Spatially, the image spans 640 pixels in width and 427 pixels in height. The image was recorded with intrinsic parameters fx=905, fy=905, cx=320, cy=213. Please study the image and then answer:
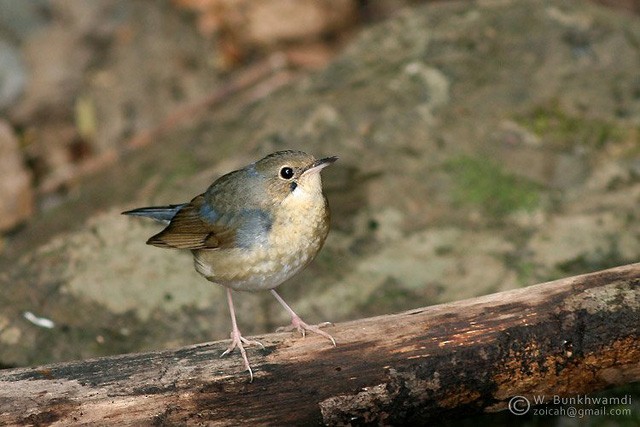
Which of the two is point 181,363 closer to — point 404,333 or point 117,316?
point 404,333

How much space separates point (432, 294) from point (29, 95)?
188 inches

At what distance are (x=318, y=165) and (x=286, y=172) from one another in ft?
0.59

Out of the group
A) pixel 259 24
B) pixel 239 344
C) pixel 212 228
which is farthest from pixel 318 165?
pixel 259 24

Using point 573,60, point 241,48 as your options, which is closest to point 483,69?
point 573,60

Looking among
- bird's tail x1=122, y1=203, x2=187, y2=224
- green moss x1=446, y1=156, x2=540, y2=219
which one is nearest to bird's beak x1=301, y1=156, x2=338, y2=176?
bird's tail x1=122, y1=203, x2=187, y2=224

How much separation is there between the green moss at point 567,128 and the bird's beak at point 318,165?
2.77 metres

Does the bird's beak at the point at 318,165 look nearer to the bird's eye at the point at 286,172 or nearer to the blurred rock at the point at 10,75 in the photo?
the bird's eye at the point at 286,172

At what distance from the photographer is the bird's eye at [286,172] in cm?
445

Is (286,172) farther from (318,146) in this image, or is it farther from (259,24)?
(259,24)

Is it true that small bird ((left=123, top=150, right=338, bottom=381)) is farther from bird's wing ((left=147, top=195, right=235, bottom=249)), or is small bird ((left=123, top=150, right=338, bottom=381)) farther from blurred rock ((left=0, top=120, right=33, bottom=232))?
blurred rock ((left=0, top=120, right=33, bottom=232))

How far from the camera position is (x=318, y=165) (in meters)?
4.38

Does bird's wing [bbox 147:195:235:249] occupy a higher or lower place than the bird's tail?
lower

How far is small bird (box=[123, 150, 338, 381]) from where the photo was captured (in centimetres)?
438

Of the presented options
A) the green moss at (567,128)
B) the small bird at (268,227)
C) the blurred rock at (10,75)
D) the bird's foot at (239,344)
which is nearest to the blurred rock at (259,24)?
the blurred rock at (10,75)
